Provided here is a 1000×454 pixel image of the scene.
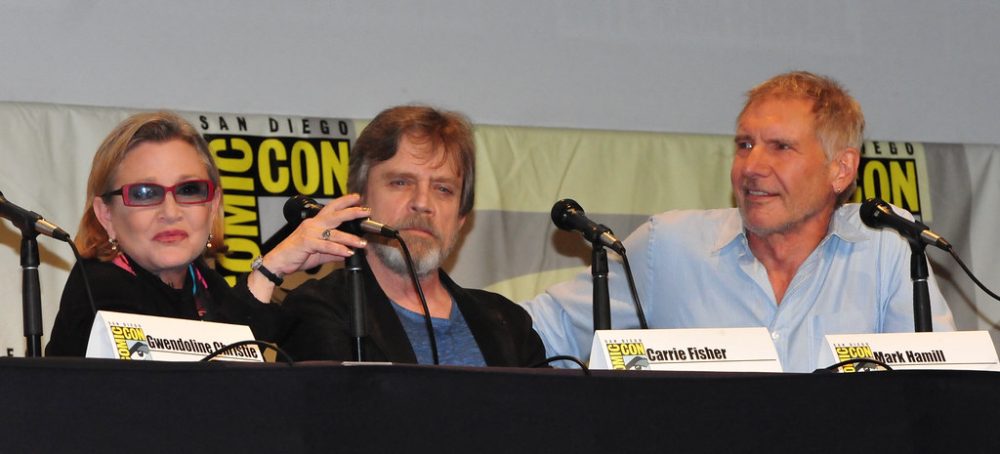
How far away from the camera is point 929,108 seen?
5320 mm

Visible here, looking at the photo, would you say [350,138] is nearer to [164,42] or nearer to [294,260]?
[164,42]

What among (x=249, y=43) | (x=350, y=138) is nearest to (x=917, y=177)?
(x=350, y=138)

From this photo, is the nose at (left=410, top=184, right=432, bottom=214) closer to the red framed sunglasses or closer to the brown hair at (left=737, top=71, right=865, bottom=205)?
the red framed sunglasses

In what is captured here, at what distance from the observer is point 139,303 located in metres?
2.91

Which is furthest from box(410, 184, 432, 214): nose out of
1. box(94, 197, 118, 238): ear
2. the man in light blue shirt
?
box(94, 197, 118, 238): ear

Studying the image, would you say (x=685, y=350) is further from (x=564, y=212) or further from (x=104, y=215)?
(x=104, y=215)

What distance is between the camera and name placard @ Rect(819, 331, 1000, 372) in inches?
108

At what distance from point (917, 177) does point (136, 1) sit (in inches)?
117

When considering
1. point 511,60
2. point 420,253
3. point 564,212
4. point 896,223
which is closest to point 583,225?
point 564,212

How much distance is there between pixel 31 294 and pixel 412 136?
3.81ft

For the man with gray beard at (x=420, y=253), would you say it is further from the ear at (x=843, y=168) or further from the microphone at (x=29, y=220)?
the ear at (x=843, y=168)

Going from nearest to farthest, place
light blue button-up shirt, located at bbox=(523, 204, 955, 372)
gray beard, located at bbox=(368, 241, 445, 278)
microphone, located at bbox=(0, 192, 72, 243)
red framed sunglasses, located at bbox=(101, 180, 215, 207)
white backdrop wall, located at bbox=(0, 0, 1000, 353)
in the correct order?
microphone, located at bbox=(0, 192, 72, 243), red framed sunglasses, located at bbox=(101, 180, 215, 207), gray beard, located at bbox=(368, 241, 445, 278), light blue button-up shirt, located at bbox=(523, 204, 955, 372), white backdrop wall, located at bbox=(0, 0, 1000, 353)

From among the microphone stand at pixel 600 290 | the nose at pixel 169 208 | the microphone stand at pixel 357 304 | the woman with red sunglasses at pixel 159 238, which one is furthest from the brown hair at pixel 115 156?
the microphone stand at pixel 600 290

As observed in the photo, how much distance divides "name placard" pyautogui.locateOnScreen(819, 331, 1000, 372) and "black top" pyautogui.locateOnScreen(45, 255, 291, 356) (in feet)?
4.06
